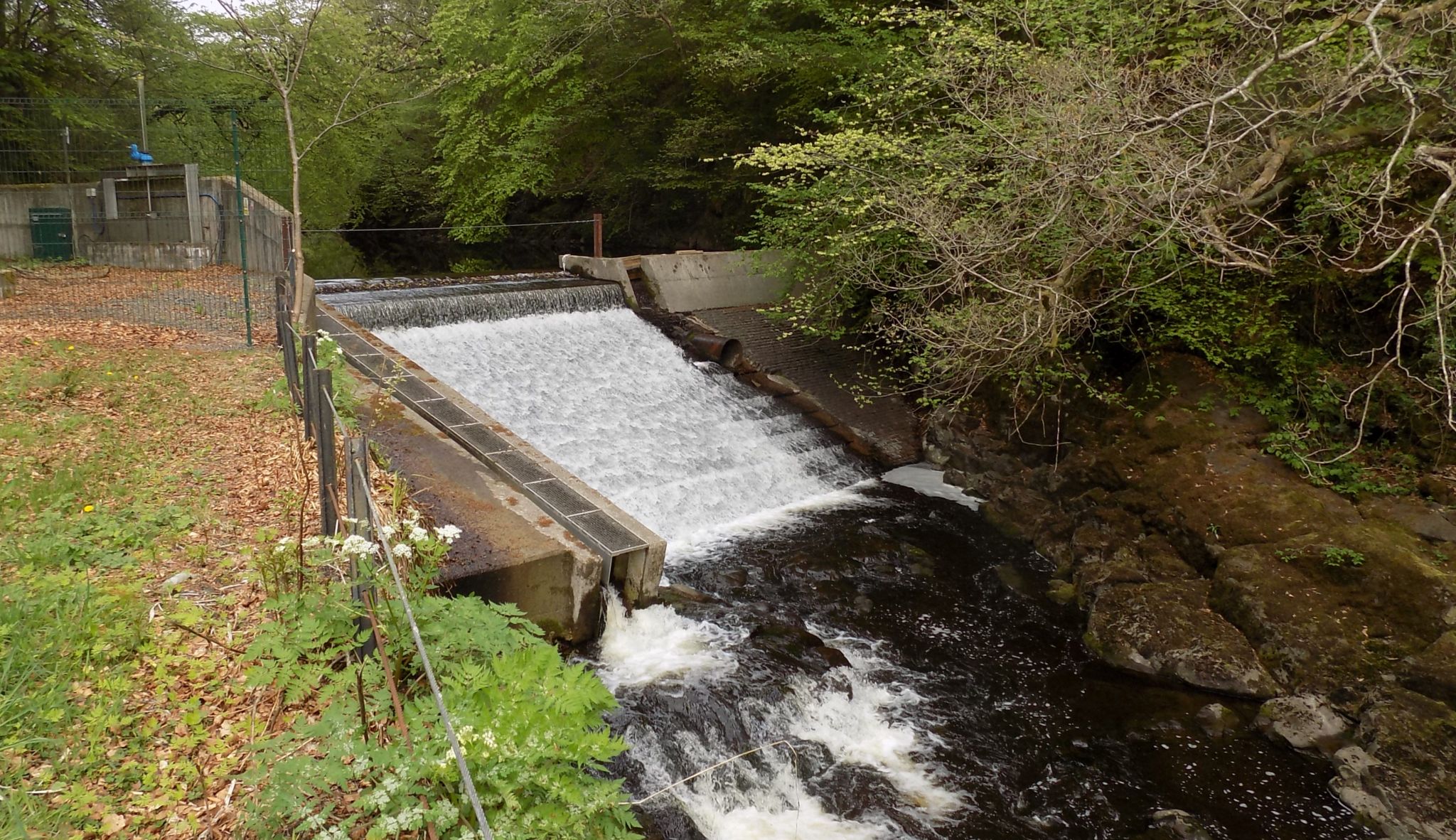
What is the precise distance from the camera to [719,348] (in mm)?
12391

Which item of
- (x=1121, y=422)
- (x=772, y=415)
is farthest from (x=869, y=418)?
(x=1121, y=422)

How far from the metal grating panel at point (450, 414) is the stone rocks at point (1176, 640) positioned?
6.19 m

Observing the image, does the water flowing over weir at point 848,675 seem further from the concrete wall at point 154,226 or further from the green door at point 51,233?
the green door at point 51,233

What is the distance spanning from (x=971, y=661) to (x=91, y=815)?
592cm

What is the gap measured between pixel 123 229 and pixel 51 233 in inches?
39.4

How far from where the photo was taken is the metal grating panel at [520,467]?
23.5 feet

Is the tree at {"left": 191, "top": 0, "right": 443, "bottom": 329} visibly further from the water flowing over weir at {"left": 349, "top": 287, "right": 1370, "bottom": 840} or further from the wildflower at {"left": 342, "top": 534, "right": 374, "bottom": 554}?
the wildflower at {"left": 342, "top": 534, "right": 374, "bottom": 554}

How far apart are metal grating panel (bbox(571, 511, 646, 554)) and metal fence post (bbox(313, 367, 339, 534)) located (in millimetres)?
2428

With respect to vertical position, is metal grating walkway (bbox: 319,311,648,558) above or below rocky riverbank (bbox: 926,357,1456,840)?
above

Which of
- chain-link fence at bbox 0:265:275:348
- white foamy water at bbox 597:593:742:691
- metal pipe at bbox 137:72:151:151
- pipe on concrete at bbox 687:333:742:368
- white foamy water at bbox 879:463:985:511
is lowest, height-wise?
white foamy water at bbox 597:593:742:691

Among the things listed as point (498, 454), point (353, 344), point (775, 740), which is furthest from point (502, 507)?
point (353, 344)

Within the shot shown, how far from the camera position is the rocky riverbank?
226 inches

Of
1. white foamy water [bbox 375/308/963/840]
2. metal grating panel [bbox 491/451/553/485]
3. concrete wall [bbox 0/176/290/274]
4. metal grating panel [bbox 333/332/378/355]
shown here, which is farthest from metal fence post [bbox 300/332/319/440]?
concrete wall [bbox 0/176/290/274]

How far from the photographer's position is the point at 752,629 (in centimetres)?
679
